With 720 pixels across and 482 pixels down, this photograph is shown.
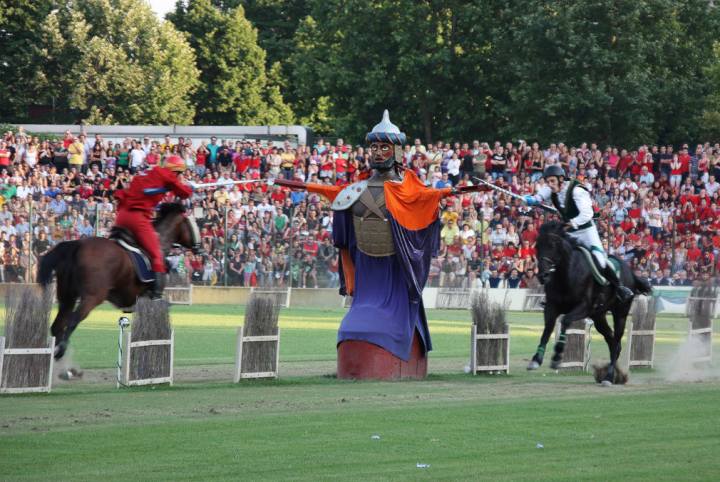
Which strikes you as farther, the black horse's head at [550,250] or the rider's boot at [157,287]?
the black horse's head at [550,250]

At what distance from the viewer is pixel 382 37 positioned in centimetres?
6675

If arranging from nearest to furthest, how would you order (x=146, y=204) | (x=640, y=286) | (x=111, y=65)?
(x=146, y=204) < (x=640, y=286) < (x=111, y=65)

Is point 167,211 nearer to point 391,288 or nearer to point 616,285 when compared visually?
point 391,288

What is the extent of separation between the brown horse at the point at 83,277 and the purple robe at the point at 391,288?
10.6 feet

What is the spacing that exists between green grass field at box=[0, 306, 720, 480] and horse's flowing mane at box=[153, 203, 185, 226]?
2.45m

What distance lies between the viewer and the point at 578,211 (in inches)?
867

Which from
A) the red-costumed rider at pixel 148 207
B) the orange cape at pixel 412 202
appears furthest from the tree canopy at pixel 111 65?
the orange cape at pixel 412 202

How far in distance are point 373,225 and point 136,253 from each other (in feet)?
11.6

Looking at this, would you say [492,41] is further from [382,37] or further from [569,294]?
[569,294]

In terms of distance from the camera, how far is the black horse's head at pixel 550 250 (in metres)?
20.8

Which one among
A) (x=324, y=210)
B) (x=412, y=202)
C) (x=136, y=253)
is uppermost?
(x=324, y=210)

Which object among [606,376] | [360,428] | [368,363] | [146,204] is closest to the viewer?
[360,428]

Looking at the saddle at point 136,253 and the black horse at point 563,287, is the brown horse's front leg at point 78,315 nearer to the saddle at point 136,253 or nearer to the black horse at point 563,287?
the saddle at point 136,253

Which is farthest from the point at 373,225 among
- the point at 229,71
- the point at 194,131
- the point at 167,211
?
the point at 229,71
